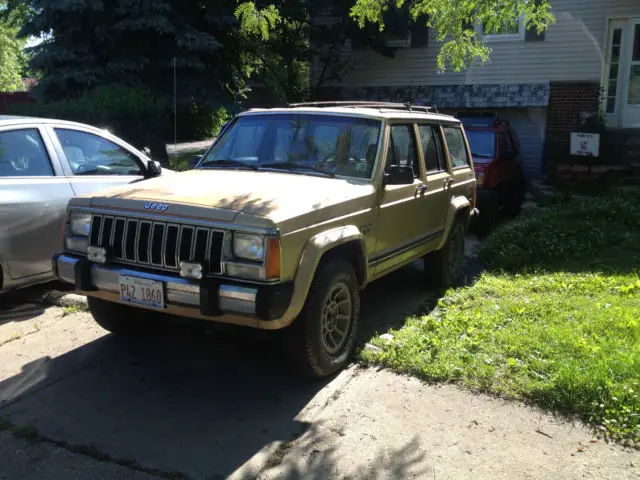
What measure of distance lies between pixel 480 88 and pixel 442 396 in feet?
43.6

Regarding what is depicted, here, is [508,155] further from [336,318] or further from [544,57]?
[336,318]

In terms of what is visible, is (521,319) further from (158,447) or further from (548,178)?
(548,178)

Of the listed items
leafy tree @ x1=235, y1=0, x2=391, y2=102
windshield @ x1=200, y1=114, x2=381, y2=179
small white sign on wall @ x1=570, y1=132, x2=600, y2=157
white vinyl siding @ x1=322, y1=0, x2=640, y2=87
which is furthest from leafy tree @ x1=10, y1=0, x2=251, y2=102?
windshield @ x1=200, y1=114, x2=381, y2=179

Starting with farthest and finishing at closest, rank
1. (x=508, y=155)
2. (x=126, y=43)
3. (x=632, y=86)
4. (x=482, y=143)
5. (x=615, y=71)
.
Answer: (x=126, y=43)
(x=615, y=71)
(x=632, y=86)
(x=508, y=155)
(x=482, y=143)

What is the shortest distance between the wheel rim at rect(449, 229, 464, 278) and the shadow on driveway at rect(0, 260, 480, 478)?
1.78 metres

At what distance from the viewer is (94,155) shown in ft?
20.3

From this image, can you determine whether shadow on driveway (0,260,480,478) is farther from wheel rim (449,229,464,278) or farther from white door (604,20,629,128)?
white door (604,20,629,128)

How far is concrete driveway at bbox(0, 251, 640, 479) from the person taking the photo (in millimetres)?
3273

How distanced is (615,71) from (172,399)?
Result: 46.9ft

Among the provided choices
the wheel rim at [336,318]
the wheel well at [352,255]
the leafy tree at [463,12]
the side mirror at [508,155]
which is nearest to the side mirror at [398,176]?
the wheel well at [352,255]

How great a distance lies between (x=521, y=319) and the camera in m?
5.30

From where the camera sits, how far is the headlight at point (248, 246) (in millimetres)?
3617

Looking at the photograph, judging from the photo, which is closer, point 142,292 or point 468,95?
point 142,292

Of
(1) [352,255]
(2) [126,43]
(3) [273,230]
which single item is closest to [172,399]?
(3) [273,230]
